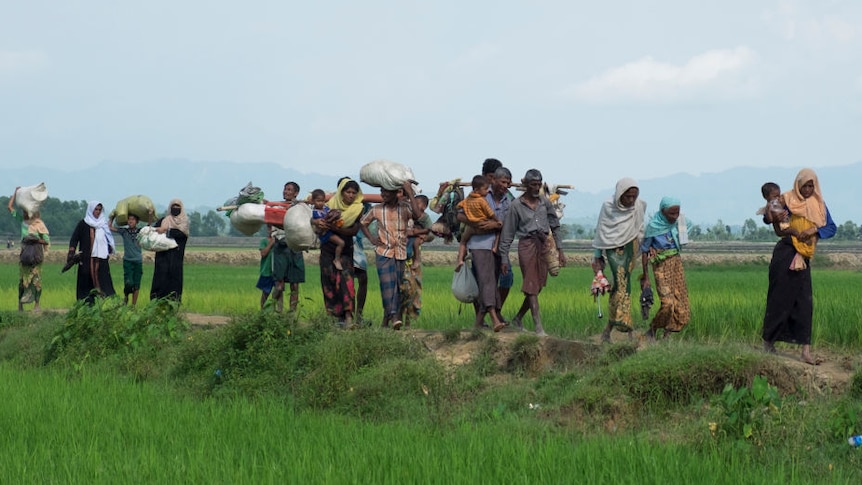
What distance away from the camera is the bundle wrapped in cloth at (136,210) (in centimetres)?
1269

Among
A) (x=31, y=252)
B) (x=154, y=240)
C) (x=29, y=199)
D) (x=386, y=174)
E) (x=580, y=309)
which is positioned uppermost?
(x=386, y=174)

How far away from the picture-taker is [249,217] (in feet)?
33.9

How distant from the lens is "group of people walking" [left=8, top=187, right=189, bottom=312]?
12141 millimetres

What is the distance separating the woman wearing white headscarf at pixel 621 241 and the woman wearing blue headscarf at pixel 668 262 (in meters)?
0.18

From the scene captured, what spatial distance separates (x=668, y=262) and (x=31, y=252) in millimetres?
9005

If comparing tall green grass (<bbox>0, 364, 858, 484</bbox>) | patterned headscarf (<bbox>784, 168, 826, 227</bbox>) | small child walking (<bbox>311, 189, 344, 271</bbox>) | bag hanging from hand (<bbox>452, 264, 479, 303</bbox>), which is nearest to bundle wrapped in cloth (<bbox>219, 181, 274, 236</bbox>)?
small child walking (<bbox>311, 189, 344, 271</bbox>)

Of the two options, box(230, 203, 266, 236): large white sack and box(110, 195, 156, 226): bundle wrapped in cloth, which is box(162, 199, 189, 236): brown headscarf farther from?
box(230, 203, 266, 236): large white sack

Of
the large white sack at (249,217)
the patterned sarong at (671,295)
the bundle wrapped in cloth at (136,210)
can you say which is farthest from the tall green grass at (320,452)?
the bundle wrapped in cloth at (136,210)

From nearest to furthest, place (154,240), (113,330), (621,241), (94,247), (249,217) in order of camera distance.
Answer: (621,241), (113,330), (249,217), (154,240), (94,247)

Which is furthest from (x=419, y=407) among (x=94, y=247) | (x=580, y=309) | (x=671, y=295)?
(x=94, y=247)

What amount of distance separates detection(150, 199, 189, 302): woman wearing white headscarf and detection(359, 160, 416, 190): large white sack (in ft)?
11.6

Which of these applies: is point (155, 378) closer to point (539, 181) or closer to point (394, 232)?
point (394, 232)

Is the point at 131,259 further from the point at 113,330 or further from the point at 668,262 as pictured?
the point at 668,262

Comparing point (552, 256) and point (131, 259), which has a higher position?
point (552, 256)
